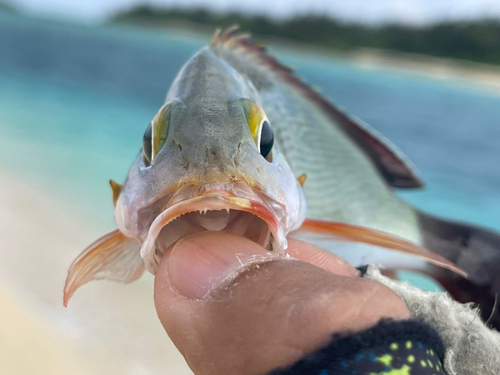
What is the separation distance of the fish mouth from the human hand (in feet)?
0.19

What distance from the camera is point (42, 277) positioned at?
2.32 m

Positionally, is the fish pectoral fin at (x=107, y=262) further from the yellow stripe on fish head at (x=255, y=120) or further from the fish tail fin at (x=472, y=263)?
the fish tail fin at (x=472, y=263)

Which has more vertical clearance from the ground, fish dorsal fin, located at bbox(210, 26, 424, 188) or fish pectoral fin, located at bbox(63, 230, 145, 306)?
fish dorsal fin, located at bbox(210, 26, 424, 188)

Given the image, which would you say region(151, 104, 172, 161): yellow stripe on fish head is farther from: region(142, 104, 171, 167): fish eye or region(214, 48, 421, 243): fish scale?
region(214, 48, 421, 243): fish scale

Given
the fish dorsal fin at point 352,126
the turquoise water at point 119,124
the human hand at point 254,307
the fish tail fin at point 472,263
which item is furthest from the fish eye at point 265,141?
the turquoise water at point 119,124

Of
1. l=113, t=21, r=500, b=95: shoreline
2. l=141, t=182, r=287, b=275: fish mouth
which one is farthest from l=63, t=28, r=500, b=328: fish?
l=113, t=21, r=500, b=95: shoreline

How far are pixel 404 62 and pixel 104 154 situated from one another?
23.0 metres

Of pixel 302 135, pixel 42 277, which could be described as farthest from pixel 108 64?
pixel 302 135

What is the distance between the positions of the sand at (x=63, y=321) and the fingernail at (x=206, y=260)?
144 cm

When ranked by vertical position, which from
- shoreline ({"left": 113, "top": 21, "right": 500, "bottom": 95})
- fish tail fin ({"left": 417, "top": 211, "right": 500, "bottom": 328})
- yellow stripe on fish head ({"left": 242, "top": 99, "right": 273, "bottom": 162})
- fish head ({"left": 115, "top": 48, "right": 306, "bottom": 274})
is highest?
shoreline ({"left": 113, "top": 21, "right": 500, "bottom": 95})

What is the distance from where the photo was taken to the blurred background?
6.17 ft

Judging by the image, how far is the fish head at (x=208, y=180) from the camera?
0.58 metres

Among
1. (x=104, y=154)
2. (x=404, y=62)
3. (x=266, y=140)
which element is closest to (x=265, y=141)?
(x=266, y=140)

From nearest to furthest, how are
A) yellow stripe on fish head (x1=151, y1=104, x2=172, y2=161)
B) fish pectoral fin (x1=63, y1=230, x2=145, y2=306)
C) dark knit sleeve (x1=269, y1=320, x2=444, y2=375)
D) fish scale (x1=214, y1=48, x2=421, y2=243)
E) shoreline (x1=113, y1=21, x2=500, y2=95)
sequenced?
dark knit sleeve (x1=269, y1=320, x2=444, y2=375) < yellow stripe on fish head (x1=151, y1=104, x2=172, y2=161) < fish pectoral fin (x1=63, y1=230, x2=145, y2=306) < fish scale (x1=214, y1=48, x2=421, y2=243) < shoreline (x1=113, y1=21, x2=500, y2=95)
